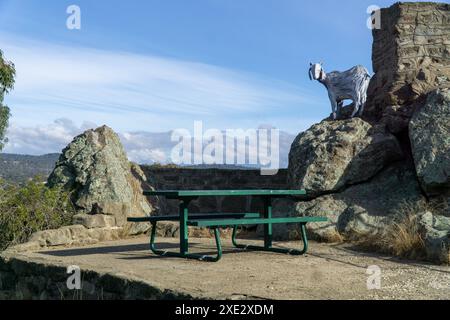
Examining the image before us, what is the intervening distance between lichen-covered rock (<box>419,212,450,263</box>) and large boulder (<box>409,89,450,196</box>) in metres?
1.29

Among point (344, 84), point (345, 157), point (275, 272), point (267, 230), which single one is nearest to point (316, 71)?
point (344, 84)

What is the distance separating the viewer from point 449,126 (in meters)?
8.48

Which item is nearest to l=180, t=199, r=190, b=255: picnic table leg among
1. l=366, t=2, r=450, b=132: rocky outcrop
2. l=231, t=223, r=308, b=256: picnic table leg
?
l=231, t=223, r=308, b=256: picnic table leg

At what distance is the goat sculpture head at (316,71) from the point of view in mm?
10297

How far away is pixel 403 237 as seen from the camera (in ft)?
22.8

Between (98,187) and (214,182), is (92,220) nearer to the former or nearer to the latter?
(98,187)

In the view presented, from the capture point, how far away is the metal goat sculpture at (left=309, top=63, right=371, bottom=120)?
395 inches

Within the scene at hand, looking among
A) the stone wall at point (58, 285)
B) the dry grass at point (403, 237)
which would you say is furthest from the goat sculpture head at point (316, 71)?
the stone wall at point (58, 285)

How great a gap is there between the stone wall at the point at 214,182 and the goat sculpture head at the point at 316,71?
2.07 m

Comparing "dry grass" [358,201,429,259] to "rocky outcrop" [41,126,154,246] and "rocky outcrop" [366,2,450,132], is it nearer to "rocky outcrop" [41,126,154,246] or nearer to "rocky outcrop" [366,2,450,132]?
"rocky outcrop" [366,2,450,132]
